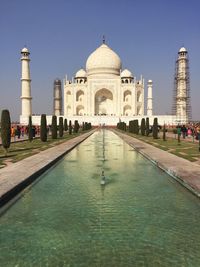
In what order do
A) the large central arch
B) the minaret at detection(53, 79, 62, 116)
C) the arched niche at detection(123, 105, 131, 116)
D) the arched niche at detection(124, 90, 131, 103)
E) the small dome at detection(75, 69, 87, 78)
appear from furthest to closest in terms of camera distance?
the minaret at detection(53, 79, 62, 116), the small dome at detection(75, 69, 87, 78), the large central arch, the arched niche at detection(123, 105, 131, 116), the arched niche at detection(124, 90, 131, 103)

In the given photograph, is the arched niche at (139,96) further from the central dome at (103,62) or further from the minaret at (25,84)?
the minaret at (25,84)

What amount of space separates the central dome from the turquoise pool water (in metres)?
50.5

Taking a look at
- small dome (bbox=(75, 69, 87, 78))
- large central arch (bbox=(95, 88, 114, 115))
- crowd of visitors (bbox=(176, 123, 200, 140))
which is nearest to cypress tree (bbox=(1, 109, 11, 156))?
crowd of visitors (bbox=(176, 123, 200, 140))

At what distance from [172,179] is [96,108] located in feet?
172

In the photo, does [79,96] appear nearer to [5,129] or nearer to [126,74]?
[126,74]

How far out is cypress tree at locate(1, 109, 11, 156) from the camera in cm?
1145

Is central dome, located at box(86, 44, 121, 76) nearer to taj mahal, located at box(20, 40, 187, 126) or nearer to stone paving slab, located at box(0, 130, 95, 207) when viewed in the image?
taj mahal, located at box(20, 40, 187, 126)

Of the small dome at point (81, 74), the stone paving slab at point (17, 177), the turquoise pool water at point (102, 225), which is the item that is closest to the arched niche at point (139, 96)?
the small dome at point (81, 74)

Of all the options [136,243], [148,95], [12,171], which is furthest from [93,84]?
[136,243]

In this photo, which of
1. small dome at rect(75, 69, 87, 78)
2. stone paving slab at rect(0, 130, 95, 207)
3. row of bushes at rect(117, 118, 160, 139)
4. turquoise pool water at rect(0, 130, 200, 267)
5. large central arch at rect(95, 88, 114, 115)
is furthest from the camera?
small dome at rect(75, 69, 87, 78)

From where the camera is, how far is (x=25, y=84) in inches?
1781

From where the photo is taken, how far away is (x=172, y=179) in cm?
672

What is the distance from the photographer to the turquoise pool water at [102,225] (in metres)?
3.06

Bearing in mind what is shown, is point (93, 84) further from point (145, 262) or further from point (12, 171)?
point (145, 262)
